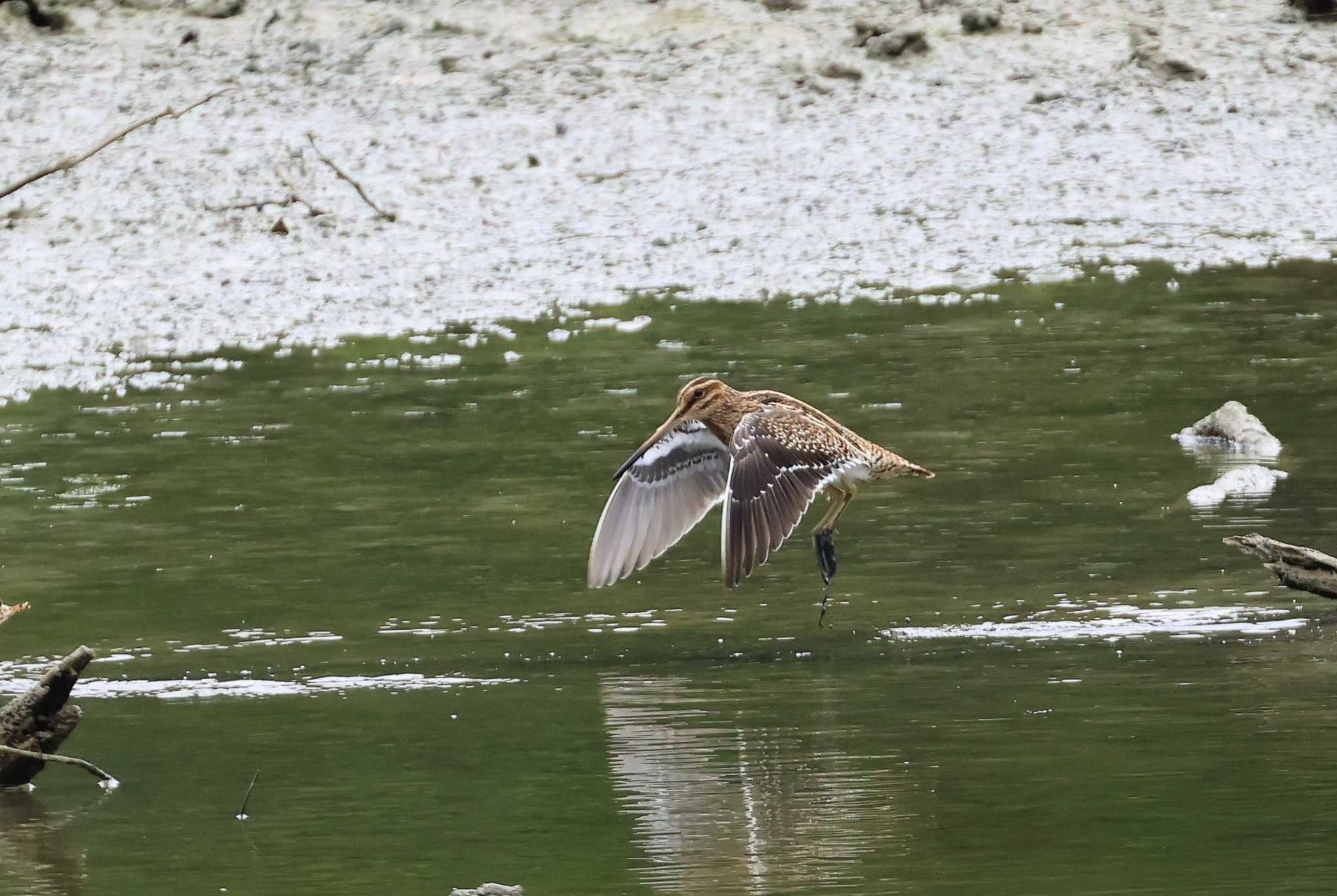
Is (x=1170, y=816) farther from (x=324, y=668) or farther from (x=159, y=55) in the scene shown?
(x=159, y=55)

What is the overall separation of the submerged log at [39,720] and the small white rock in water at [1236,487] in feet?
16.1

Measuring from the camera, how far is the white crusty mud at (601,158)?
16.6m

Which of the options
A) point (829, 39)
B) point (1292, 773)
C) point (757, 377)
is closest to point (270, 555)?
point (757, 377)

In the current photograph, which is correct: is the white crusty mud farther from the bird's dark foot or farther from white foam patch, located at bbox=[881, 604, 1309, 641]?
white foam patch, located at bbox=[881, 604, 1309, 641]

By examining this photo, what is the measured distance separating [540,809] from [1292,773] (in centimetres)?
186

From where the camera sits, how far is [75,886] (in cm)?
588

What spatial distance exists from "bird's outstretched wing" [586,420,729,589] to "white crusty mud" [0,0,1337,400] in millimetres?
5259

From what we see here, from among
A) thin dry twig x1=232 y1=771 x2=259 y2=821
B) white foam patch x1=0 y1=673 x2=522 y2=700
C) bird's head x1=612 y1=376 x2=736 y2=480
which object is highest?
bird's head x1=612 y1=376 x2=736 y2=480

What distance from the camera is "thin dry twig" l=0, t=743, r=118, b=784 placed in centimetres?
663

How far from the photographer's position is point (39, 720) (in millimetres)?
6836

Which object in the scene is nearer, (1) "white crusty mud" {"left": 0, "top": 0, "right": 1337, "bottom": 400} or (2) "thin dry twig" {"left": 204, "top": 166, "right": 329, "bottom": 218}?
(1) "white crusty mud" {"left": 0, "top": 0, "right": 1337, "bottom": 400}

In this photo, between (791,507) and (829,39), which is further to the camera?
(829,39)

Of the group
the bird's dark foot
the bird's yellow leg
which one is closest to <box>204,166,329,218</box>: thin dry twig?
the bird's yellow leg

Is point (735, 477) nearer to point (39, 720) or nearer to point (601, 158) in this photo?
point (39, 720)
